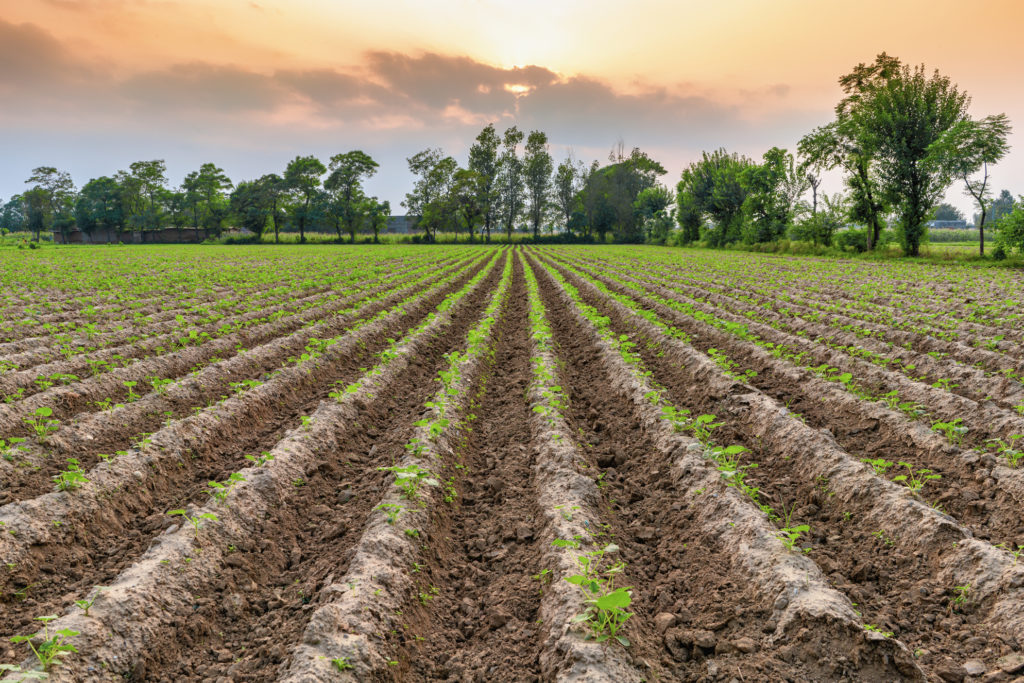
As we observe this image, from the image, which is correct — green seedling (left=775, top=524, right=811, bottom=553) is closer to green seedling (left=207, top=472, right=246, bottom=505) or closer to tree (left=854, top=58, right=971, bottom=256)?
green seedling (left=207, top=472, right=246, bottom=505)

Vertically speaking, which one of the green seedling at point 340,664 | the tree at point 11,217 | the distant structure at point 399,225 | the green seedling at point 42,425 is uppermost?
the tree at point 11,217

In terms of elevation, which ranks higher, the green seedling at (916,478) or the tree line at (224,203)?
the tree line at (224,203)

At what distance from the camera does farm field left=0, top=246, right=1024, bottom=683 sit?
3367mm

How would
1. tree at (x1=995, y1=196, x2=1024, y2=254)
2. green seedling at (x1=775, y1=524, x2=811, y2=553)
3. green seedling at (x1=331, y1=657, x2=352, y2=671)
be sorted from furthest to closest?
tree at (x1=995, y1=196, x2=1024, y2=254), green seedling at (x1=775, y1=524, x2=811, y2=553), green seedling at (x1=331, y1=657, x2=352, y2=671)

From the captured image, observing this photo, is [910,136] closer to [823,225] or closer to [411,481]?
[823,225]

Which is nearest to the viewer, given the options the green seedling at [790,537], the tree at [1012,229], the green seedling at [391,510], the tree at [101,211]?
the green seedling at [790,537]

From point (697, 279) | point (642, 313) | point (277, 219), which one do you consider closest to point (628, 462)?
point (642, 313)

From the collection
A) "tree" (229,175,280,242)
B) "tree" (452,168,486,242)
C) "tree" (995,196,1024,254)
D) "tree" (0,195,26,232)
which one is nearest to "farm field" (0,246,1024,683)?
"tree" (995,196,1024,254)

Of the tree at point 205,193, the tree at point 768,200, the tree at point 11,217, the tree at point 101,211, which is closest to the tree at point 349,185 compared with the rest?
the tree at point 205,193

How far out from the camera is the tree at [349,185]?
90750 millimetres

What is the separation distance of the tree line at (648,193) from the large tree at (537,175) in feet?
0.78

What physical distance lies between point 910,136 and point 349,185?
3178 inches

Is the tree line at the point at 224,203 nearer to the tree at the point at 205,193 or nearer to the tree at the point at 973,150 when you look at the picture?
the tree at the point at 205,193

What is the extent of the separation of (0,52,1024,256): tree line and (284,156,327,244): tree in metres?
0.21
